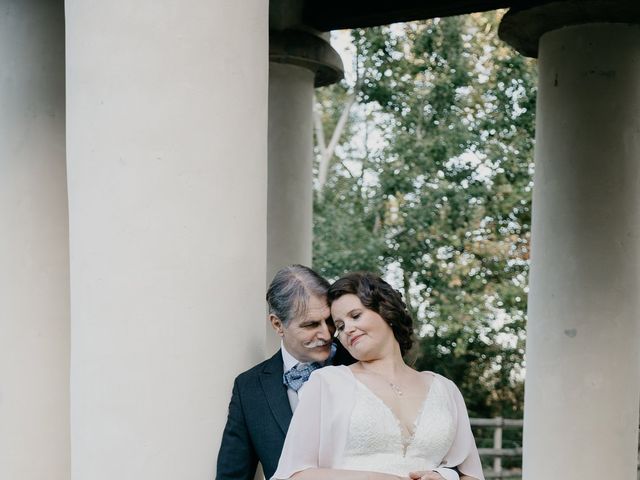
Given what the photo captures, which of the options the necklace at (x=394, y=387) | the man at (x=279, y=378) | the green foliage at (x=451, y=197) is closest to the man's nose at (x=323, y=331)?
the man at (x=279, y=378)

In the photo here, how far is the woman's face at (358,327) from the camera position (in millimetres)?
5883

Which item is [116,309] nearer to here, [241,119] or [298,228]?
[241,119]

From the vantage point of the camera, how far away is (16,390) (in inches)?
323

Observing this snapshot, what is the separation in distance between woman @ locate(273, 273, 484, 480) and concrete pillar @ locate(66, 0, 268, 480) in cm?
67

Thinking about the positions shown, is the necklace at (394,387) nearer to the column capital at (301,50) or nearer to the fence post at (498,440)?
the column capital at (301,50)

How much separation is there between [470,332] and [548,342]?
16.1 m

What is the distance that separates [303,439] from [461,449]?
105cm

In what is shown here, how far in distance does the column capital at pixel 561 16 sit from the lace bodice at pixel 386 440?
745 cm

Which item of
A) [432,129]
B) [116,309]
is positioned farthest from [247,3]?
[432,129]

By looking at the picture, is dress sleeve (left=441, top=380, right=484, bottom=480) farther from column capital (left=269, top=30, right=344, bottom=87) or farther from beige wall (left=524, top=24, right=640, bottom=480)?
column capital (left=269, top=30, right=344, bottom=87)

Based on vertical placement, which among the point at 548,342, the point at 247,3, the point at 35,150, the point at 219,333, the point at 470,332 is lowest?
the point at 470,332

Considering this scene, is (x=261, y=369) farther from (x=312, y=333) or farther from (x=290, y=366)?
(x=312, y=333)

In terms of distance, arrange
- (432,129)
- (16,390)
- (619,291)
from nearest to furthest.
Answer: (16,390) → (619,291) → (432,129)

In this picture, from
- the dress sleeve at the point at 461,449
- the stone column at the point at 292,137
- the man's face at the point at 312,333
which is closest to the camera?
the dress sleeve at the point at 461,449
